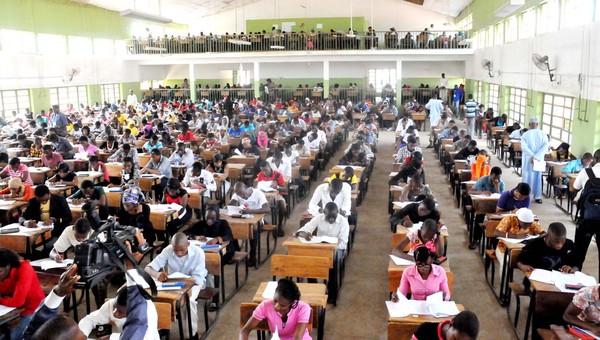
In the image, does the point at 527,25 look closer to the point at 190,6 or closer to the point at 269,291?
the point at 269,291

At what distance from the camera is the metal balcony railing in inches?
958

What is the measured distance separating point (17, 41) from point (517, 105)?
18534 mm

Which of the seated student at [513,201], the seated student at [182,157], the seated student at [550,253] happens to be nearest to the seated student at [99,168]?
the seated student at [182,157]

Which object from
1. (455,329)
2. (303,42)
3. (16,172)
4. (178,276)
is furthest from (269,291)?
(303,42)

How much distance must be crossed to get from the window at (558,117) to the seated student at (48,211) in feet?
36.1

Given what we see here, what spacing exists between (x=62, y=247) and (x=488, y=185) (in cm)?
638

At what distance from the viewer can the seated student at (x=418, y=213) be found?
6914 millimetres

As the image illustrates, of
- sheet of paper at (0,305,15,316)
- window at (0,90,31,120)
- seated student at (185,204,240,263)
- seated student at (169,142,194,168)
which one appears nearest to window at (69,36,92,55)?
window at (0,90,31,120)

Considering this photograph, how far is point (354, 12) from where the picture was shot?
104 ft

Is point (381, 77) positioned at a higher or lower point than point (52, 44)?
lower

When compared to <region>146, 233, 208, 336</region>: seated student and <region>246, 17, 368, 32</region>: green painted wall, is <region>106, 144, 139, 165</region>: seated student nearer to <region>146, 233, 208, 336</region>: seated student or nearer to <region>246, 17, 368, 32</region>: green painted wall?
<region>146, 233, 208, 336</region>: seated student

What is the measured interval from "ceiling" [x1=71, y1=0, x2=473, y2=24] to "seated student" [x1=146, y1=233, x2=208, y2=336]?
2026cm

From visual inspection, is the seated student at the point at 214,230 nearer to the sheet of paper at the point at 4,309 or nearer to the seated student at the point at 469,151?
the sheet of paper at the point at 4,309

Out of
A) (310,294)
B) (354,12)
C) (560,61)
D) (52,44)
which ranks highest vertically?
(354,12)
